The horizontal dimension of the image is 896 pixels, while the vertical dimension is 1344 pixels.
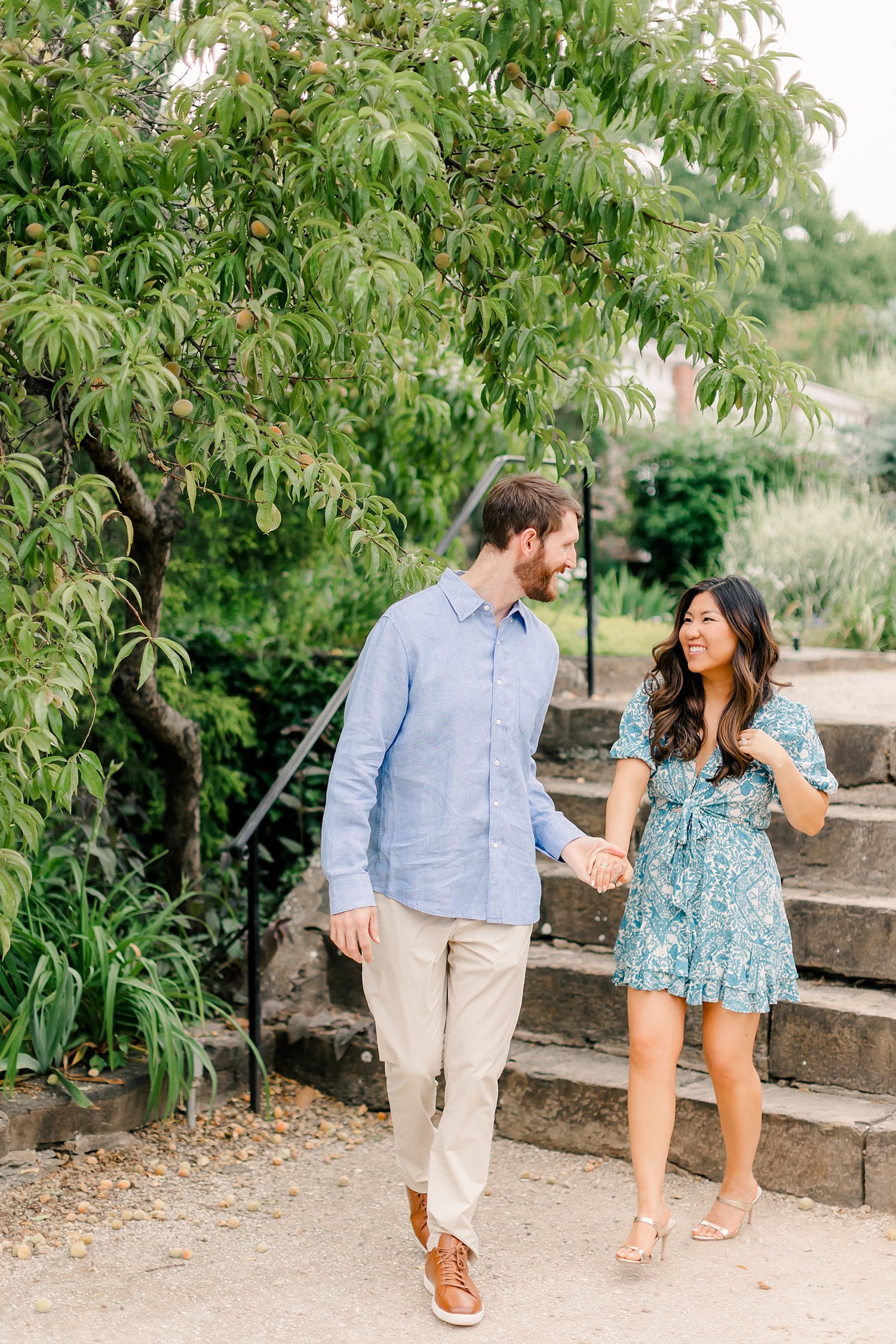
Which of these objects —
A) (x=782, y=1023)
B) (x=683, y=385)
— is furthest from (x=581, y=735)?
(x=683, y=385)

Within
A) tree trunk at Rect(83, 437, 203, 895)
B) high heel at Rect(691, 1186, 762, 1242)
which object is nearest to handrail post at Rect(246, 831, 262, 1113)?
tree trunk at Rect(83, 437, 203, 895)

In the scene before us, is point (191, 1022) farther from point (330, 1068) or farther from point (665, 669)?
point (665, 669)

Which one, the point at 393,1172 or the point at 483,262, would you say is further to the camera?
the point at 393,1172

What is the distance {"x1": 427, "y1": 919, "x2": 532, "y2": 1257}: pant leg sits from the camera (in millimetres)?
2740

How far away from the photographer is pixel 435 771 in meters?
2.78

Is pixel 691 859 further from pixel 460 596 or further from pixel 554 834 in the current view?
pixel 460 596

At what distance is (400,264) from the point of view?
2.36 m

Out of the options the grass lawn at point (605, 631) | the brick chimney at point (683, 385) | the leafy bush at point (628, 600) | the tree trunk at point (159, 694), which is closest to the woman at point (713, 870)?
the tree trunk at point (159, 694)

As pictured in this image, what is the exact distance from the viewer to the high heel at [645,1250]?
283cm

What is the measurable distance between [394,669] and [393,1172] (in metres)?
1.73

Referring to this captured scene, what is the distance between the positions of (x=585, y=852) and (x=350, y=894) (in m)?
0.57

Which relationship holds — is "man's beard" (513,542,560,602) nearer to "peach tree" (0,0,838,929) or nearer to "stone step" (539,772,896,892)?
"peach tree" (0,0,838,929)

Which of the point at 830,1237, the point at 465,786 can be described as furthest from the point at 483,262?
the point at 830,1237

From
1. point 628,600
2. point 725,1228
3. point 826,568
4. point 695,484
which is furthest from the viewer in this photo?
point 695,484
